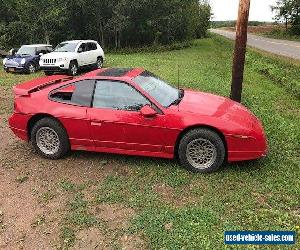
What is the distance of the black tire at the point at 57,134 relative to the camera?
7.09 metres

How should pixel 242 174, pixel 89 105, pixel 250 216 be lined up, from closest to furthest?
pixel 250 216
pixel 242 174
pixel 89 105

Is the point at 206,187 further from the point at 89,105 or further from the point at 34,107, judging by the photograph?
the point at 34,107

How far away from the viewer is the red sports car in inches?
251

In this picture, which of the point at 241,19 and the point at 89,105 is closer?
the point at 89,105

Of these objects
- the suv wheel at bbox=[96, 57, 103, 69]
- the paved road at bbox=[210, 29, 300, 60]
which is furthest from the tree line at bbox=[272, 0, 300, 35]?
the suv wheel at bbox=[96, 57, 103, 69]

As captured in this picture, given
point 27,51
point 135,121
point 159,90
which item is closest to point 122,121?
point 135,121

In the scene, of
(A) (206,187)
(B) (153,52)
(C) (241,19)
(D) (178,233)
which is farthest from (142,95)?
(B) (153,52)

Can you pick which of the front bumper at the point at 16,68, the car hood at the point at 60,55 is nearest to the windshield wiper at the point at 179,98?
the car hood at the point at 60,55

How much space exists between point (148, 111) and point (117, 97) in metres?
0.75

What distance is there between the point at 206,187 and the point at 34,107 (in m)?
3.50

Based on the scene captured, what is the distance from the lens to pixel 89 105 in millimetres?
6922

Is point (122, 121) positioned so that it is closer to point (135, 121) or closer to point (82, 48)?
point (135, 121)

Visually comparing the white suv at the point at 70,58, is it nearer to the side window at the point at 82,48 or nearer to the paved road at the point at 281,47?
the side window at the point at 82,48

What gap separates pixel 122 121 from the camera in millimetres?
6645
